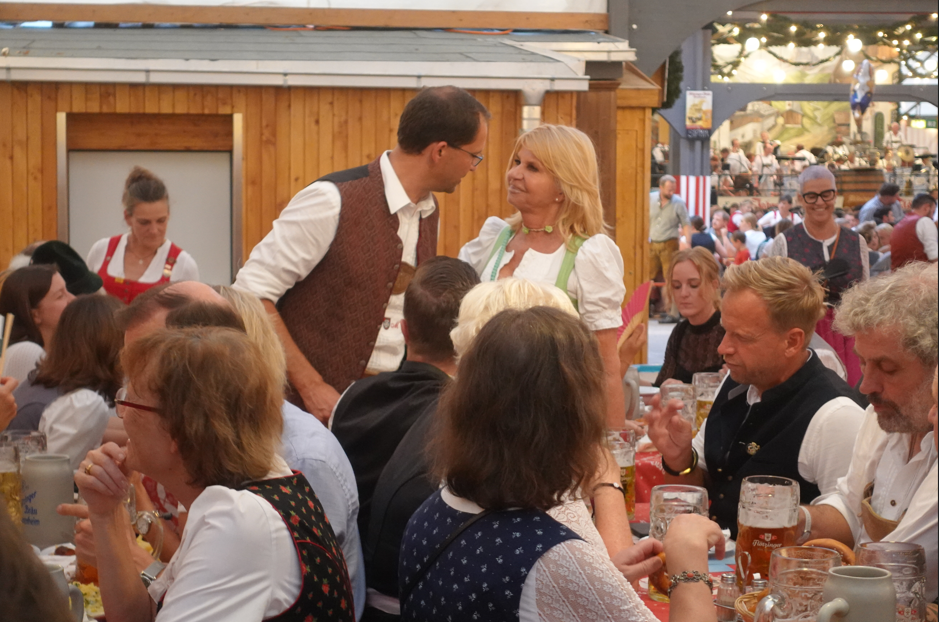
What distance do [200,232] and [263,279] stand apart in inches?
176

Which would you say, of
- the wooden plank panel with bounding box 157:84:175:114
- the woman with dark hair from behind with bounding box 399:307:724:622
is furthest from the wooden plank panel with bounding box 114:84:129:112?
the woman with dark hair from behind with bounding box 399:307:724:622

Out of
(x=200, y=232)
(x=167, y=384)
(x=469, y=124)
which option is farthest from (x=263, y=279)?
(x=200, y=232)

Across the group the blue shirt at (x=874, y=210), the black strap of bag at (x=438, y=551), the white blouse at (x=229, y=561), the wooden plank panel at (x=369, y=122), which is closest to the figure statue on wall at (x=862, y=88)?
the blue shirt at (x=874, y=210)

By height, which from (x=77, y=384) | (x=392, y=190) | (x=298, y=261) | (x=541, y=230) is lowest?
(x=77, y=384)

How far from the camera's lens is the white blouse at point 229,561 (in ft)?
5.41

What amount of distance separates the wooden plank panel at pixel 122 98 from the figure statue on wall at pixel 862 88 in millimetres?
19276

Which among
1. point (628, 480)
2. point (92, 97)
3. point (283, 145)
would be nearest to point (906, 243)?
point (283, 145)

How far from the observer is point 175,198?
7.42 m

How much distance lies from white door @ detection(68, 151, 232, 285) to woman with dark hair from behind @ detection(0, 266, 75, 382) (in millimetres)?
3448

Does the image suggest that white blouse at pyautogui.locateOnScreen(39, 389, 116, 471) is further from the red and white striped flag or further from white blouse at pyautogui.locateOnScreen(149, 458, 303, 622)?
the red and white striped flag

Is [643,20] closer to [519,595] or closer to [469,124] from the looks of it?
[469,124]

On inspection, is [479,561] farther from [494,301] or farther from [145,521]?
[145,521]

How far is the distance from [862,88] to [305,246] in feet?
72.2

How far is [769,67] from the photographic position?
3059 centimetres
